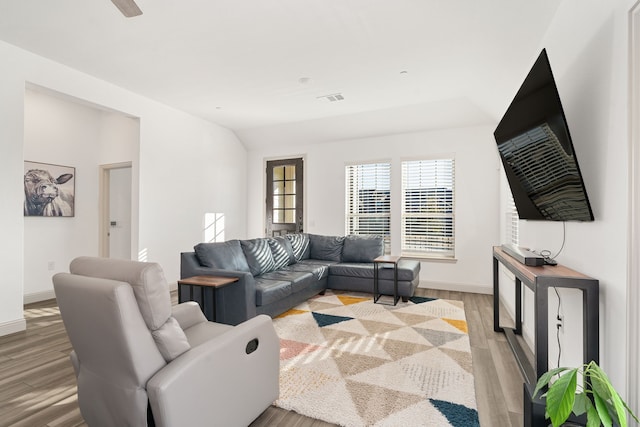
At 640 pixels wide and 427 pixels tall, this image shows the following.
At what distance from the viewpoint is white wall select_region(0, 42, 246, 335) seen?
10.6 ft

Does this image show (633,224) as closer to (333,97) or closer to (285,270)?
(285,270)

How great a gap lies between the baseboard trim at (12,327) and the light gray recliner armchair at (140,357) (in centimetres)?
241

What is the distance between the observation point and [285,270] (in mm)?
4371

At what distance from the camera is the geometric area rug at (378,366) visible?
193 cm

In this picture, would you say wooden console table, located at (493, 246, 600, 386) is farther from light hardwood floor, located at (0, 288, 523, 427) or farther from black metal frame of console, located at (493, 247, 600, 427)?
light hardwood floor, located at (0, 288, 523, 427)

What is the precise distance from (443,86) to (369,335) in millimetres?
3200

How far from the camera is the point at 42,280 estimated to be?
455cm

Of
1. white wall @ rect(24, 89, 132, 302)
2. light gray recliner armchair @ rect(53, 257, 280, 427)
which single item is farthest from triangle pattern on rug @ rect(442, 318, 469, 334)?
white wall @ rect(24, 89, 132, 302)

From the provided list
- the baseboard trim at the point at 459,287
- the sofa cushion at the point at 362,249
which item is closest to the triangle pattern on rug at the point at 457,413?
the sofa cushion at the point at 362,249

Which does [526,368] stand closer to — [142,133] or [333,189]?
[333,189]

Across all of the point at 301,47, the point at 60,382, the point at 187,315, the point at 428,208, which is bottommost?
the point at 60,382

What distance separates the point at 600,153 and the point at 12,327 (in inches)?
198

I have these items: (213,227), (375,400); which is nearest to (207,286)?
(375,400)

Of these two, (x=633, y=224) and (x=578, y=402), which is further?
(x=633, y=224)
